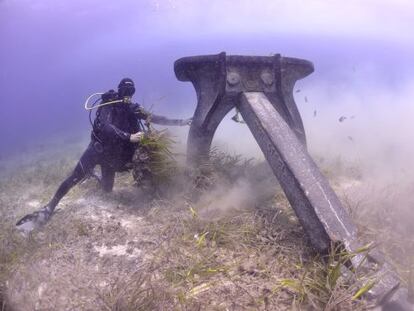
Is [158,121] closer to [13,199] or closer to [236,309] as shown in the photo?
[236,309]

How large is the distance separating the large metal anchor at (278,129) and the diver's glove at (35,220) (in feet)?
9.15

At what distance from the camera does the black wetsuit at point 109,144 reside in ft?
19.3

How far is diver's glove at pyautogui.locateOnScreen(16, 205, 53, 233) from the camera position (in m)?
5.64

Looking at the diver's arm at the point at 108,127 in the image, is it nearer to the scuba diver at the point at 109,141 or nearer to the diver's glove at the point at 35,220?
the scuba diver at the point at 109,141

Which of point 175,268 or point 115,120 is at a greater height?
point 115,120

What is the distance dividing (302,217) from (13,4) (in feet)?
170

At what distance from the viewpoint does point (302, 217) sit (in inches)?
147

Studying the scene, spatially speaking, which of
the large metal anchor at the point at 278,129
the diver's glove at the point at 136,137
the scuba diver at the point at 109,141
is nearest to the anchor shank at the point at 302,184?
the large metal anchor at the point at 278,129

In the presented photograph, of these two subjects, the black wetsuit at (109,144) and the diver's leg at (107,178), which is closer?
the black wetsuit at (109,144)

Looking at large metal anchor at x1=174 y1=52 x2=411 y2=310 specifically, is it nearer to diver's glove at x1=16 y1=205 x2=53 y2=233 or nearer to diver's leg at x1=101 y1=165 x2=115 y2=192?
diver's leg at x1=101 y1=165 x2=115 y2=192

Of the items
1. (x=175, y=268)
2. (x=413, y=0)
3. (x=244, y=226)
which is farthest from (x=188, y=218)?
(x=413, y=0)

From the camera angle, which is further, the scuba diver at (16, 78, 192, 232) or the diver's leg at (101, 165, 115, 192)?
the diver's leg at (101, 165, 115, 192)

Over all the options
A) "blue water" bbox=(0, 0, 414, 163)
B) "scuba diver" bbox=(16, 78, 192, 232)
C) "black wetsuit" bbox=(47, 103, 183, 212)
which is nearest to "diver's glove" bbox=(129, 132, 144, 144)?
"scuba diver" bbox=(16, 78, 192, 232)

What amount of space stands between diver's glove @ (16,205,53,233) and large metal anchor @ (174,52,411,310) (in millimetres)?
2789
